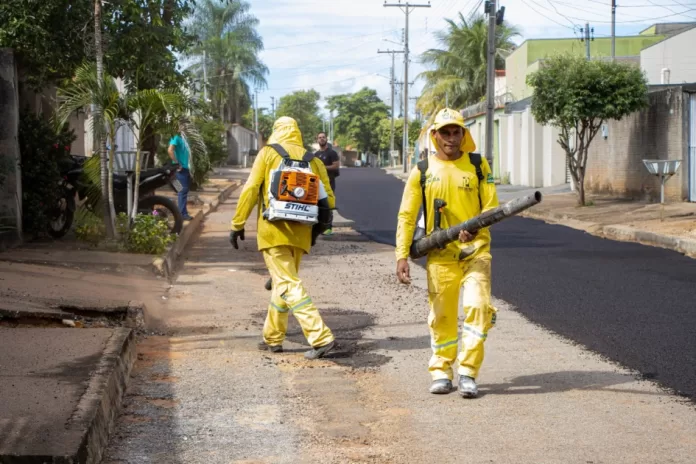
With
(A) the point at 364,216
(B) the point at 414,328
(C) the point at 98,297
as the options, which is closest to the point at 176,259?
(C) the point at 98,297

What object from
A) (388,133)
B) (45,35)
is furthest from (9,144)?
(388,133)

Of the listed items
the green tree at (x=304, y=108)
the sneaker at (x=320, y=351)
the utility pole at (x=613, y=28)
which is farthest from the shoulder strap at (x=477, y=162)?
the green tree at (x=304, y=108)

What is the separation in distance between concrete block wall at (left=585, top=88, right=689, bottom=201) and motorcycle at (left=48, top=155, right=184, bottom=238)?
39.3ft

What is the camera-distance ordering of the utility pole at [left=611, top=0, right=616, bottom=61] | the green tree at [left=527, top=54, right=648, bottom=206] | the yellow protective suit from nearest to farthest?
the yellow protective suit → the green tree at [left=527, top=54, right=648, bottom=206] → the utility pole at [left=611, top=0, right=616, bottom=61]

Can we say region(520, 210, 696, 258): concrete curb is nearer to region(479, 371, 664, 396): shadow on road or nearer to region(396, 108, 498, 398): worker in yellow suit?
region(479, 371, 664, 396): shadow on road

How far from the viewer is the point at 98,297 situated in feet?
30.7

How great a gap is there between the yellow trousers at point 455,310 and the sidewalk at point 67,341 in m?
2.00

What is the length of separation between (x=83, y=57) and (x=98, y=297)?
566 centimetres

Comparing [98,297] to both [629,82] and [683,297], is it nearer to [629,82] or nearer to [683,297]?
[683,297]

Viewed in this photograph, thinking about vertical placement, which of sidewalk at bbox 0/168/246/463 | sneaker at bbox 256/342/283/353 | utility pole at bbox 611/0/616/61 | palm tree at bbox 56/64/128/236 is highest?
utility pole at bbox 611/0/616/61

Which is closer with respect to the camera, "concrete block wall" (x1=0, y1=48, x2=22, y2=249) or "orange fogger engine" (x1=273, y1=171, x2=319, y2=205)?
"orange fogger engine" (x1=273, y1=171, x2=319, y2=205)

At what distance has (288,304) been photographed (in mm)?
7691

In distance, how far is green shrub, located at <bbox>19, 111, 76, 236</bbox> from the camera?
13.4 meters

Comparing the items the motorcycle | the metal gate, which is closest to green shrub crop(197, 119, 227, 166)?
the metal gate
